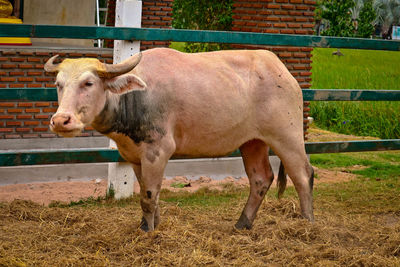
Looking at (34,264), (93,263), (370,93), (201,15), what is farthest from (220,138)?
(201,15)

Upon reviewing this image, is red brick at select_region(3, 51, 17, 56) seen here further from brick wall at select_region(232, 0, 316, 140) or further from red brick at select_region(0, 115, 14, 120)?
brick wall at select_region(232, 0, 316, 140)

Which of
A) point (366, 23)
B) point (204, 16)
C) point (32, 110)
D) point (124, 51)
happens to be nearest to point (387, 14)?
point (366, 23)

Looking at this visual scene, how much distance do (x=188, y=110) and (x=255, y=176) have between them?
3.36 feet

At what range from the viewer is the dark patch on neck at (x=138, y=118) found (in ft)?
14.7

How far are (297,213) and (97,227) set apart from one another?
191cm

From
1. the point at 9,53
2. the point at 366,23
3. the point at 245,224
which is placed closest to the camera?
the point at 245,224

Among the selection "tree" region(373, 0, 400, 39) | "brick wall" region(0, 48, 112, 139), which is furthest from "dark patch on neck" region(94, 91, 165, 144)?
"tree" region(373, 0, 400, 39)

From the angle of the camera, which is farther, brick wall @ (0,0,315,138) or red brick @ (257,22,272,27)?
red brick @ (257,22,272,27)

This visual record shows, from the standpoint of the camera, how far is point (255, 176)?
5301 millimetres

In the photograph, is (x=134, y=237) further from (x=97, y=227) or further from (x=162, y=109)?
(x=162, y=109)

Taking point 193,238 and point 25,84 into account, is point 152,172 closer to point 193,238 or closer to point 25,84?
point 193,238

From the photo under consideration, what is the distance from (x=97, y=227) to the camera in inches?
205

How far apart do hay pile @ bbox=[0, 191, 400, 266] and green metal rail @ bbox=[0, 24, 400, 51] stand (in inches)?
66.6

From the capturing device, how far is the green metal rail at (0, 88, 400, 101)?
545 cm
